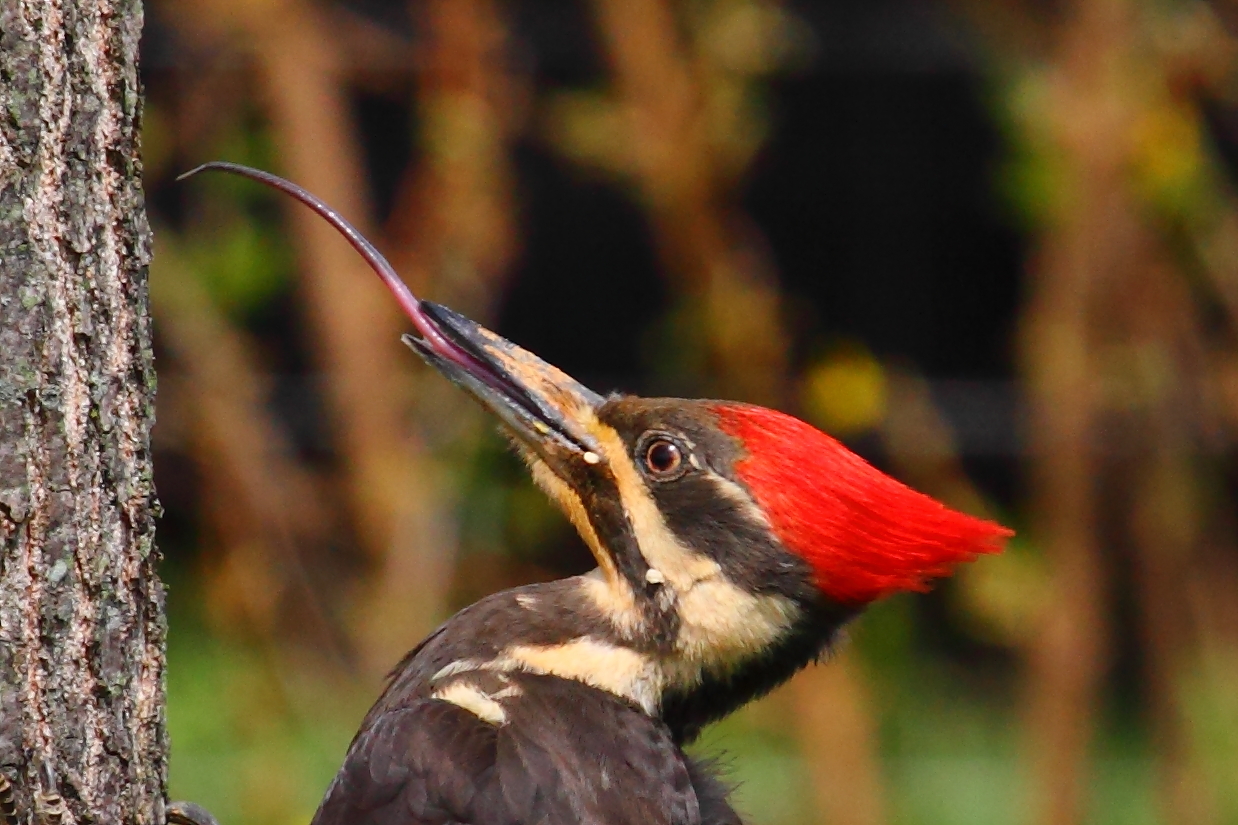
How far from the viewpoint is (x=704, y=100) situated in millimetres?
4727

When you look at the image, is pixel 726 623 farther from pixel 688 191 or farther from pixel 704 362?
pixel 704 362

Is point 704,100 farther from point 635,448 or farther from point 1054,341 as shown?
point 635,448

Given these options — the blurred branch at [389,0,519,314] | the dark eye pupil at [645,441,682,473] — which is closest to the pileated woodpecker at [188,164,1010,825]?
the dark eye pupil at [645,441,682,473]

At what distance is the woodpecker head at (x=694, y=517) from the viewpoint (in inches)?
100

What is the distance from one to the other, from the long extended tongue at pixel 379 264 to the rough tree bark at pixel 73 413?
0.33 metres

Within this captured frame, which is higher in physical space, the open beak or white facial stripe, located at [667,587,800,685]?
the open beak

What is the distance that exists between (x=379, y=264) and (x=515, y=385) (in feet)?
1.21

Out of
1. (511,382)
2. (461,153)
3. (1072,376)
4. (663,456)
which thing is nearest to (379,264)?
(511,382)

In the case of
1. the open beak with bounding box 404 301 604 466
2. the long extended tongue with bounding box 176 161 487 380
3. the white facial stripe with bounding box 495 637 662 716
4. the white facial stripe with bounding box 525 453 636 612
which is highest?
the long extended tongue with bounding box 176 161 487 380

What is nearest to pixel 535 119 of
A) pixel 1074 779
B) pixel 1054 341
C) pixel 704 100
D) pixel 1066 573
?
pixel 704 100

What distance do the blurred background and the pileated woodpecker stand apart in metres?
1.60

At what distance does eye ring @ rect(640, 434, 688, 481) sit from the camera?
8.86 ft

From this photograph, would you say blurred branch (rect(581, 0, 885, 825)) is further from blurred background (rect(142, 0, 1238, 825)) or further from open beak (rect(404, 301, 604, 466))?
open beak (rect(404, 301, 604, 466))

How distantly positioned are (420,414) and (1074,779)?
2.17 metres
